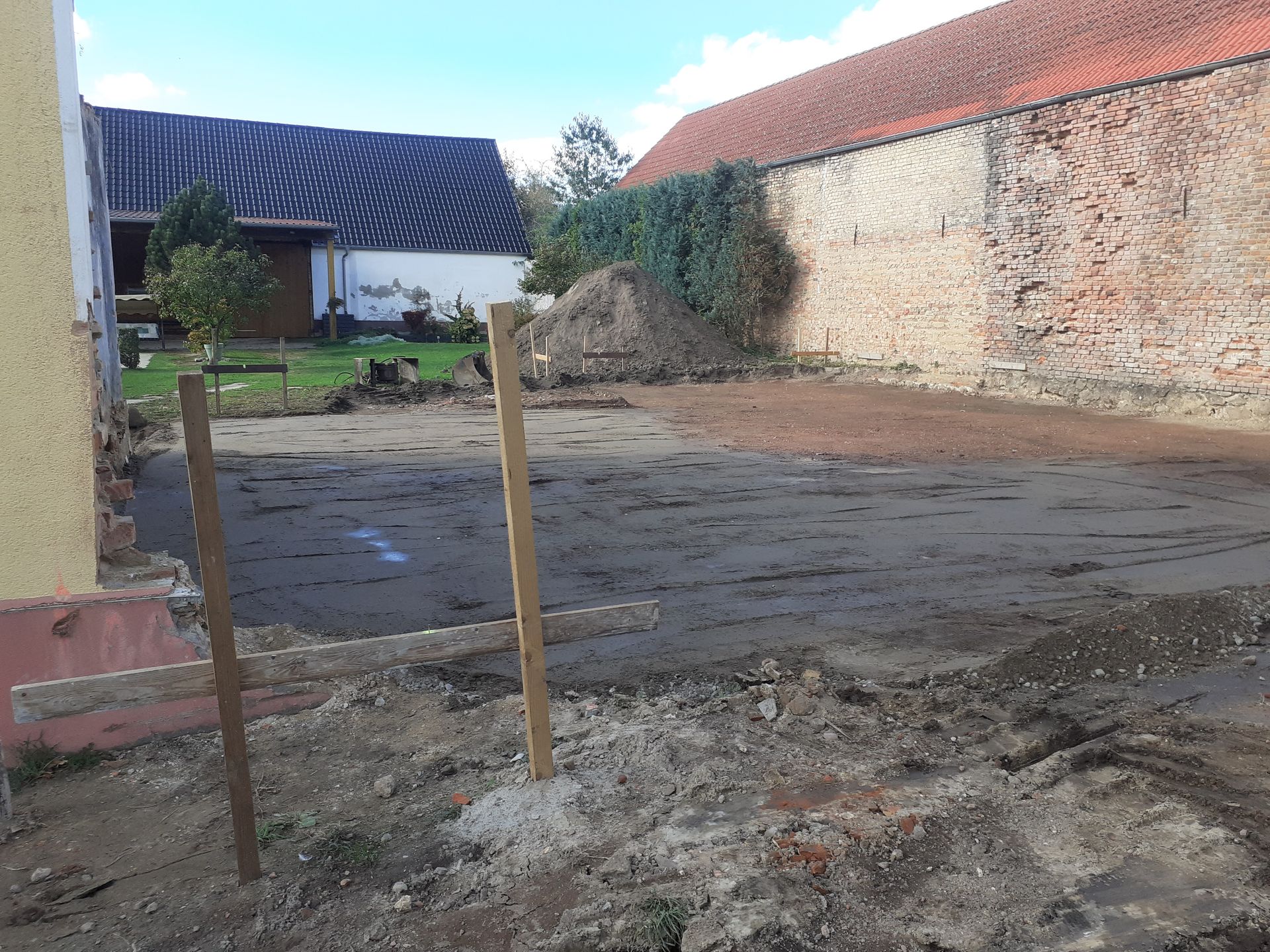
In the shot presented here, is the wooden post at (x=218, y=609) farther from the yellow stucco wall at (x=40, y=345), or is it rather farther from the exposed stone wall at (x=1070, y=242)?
the exposed stone wall at (x=1070, y=242)

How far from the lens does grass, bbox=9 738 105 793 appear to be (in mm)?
3646

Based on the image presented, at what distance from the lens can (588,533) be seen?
704 centimetres

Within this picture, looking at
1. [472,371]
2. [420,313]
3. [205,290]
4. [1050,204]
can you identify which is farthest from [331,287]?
[1050,204]

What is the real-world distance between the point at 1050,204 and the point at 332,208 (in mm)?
23223

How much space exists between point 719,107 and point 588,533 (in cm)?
2742

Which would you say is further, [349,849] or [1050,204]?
[1050,204]

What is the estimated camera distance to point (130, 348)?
20.2 meters

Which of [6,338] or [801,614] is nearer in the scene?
[6,338]

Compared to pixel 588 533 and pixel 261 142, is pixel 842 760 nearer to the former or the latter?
pixel 588 533

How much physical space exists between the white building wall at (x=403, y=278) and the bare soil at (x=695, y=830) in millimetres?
28059

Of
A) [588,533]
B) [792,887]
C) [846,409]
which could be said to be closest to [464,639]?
[792,887]

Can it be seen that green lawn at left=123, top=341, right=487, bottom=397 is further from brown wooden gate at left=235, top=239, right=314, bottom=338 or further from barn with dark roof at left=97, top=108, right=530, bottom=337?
barn with dark roof at left=97, top=108, right=530, bottom=337

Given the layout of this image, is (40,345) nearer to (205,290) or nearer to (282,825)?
(282,825)

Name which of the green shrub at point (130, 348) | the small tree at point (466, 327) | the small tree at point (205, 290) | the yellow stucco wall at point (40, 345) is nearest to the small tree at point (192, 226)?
the small tree at point (205, 290)
